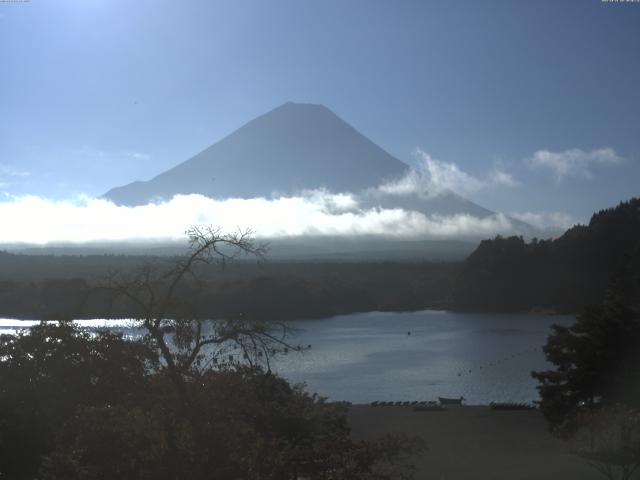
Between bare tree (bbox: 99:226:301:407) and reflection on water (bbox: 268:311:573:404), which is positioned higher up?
bare tree (bbox: 99:226:301:407)

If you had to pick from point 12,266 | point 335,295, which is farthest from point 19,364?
point 12,266

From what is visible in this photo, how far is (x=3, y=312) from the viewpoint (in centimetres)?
3888

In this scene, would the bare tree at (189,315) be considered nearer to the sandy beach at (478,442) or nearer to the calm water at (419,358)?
the sandy beach at (478,442)

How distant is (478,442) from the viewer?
1269 cm

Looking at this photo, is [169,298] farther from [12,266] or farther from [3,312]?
[12,266]

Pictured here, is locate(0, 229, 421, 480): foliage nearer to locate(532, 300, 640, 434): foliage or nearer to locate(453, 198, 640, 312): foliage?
locate(532, 300, 640, 434): foliage

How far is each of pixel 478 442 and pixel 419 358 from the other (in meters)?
15.6

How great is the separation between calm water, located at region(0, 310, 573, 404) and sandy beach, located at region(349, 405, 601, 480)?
3050mm

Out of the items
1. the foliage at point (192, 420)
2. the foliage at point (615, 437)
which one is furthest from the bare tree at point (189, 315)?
the foliage at point (615, 437)

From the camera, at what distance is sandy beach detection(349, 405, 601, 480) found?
10.1m

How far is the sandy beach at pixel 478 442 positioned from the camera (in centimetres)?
1011

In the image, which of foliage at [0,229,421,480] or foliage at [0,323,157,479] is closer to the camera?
foliage at [0,229,421,480]

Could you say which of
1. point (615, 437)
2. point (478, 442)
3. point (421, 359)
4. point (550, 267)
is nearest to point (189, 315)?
point (615, 437)

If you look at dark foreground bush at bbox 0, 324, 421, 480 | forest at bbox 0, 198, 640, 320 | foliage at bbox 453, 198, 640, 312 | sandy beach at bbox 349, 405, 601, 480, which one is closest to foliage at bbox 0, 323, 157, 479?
dark foreground bush at bbox 0, 324, 421, 480
